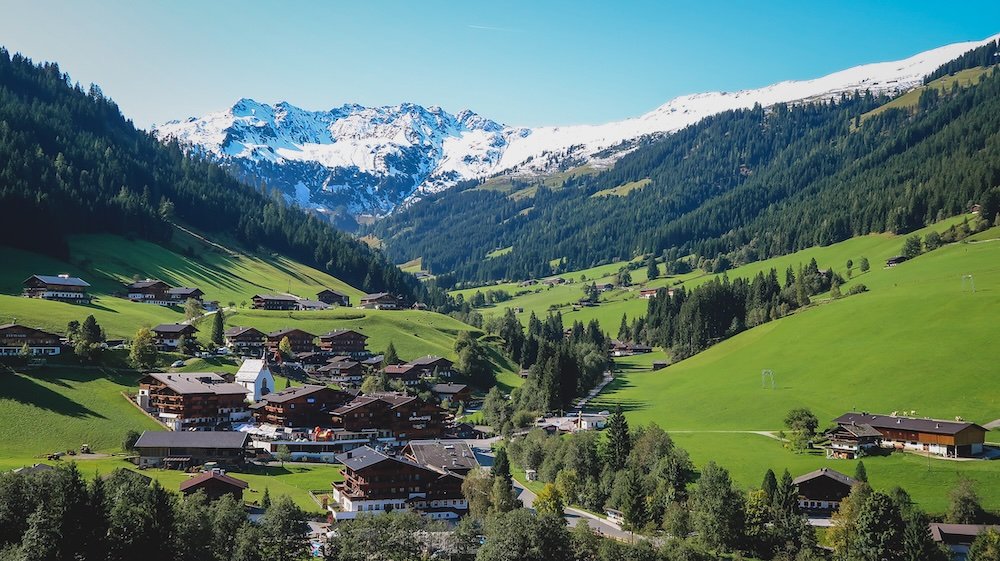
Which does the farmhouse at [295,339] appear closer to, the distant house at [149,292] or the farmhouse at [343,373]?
the farmhouse at [343,373]

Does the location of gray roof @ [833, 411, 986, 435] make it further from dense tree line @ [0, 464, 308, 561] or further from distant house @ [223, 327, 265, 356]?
distant house @ [223, 327, 265, 356]

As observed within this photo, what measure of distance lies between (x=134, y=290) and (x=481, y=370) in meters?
69.9

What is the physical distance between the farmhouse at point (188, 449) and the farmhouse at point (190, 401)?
37.4ft

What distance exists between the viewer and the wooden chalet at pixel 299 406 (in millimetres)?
110625

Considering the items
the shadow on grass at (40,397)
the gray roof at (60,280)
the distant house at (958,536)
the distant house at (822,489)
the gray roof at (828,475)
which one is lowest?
the distant house at (958,536)

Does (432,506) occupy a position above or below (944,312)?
below

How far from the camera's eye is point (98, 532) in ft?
175

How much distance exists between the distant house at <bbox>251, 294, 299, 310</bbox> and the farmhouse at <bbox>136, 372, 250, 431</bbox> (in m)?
60.1

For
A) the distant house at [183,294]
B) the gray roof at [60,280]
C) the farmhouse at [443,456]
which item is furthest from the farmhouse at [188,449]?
the distant house at [183,294]

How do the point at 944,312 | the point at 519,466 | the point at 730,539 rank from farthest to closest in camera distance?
the point at 944,312 → the point at 519,466 → the point at 730,539

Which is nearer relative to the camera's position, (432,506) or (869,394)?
(432,506)

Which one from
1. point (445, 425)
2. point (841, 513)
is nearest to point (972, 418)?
point (841, 513)

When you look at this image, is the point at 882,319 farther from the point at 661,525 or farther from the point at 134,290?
the point at 134,290

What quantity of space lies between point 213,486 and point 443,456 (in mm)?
27075
